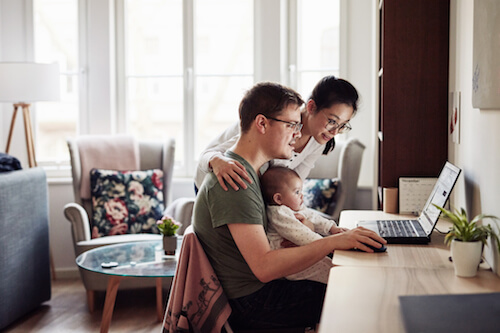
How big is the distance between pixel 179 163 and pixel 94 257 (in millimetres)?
1755

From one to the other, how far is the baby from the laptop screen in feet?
1.36

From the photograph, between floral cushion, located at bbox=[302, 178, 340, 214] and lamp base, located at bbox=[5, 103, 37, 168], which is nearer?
floral cushion, located at bbox=[302, 178, 340, 214]

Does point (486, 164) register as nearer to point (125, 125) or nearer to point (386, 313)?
point (386, 313)

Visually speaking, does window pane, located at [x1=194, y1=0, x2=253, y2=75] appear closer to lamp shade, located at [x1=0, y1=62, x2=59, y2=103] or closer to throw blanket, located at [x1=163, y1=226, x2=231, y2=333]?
lamp shade, located at [x1=0, y1=62, x2=59, y2=103]

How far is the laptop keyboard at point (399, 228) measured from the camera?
2.25 metres

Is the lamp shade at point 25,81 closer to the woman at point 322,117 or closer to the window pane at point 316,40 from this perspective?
the window pane at point 316,40

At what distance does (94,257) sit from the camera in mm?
3412

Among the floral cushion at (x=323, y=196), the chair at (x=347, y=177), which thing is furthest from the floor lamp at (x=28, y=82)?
the chair at (x=347, y=177)

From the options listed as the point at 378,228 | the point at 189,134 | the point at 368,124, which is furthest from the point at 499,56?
the point at 189,134

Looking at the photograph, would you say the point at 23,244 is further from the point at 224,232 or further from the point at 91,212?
the point at 224,232

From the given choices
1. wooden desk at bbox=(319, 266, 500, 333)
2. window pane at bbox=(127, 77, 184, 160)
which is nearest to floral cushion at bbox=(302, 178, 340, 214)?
window pane at bbox=(127, 77, 184, 160)

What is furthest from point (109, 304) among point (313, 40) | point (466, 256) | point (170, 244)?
point (313, 40)

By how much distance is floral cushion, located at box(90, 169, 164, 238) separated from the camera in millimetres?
4316

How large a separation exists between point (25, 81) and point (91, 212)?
945 mm
